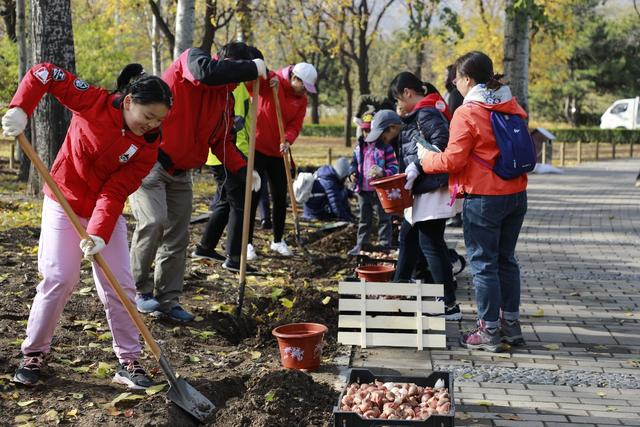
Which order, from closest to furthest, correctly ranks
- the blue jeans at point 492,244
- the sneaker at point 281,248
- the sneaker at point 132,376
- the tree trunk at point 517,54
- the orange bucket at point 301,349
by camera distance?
the sneaker at point 132,376 → the orange bucket at point 301,349 → the blue jeans at point 492,244 → the sneaker at point 281,248 → the tree trunk at point 517,54

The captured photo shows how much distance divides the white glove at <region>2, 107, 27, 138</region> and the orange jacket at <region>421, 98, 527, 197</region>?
8.80 ft

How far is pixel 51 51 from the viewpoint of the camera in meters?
10.8

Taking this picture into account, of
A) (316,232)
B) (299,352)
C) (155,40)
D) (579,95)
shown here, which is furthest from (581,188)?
(579,95)

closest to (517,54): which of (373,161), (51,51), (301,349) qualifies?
(373,161)

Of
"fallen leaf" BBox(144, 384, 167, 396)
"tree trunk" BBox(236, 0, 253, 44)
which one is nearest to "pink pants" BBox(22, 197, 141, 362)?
"fallen leaf" BBox(144, 384, 167, 396)

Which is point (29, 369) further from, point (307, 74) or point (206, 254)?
point (307, 74)

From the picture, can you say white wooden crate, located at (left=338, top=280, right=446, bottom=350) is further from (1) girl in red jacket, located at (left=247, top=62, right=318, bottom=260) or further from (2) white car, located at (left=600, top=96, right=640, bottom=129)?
(2) white car, located at (left=600, top=96, right=640, bottom=129)

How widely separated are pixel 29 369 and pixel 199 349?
1.29 m

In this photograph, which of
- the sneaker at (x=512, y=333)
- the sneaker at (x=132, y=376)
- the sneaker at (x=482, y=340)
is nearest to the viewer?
the sneaker at (x=132, y=376)

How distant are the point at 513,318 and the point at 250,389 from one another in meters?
2.24

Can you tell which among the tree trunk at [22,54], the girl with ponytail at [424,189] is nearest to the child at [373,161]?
the girl with ponytail at [424,189]

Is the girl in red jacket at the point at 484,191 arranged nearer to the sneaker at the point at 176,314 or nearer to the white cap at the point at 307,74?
the sneaker at the point at 176,314

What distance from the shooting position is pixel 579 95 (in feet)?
165

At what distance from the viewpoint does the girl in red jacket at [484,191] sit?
5684mm
